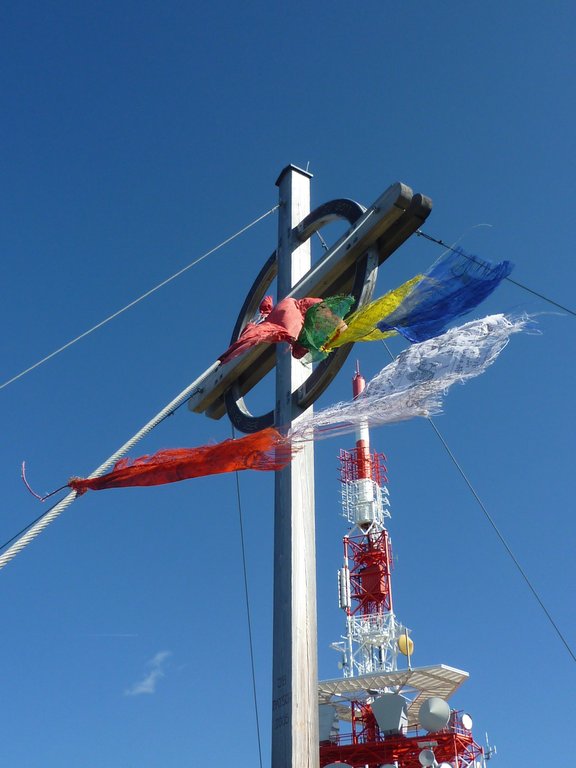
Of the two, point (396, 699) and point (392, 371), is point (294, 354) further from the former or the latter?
point (396, 699)

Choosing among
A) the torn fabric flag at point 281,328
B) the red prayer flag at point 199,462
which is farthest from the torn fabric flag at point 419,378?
the torn fabric flag at point 281,328

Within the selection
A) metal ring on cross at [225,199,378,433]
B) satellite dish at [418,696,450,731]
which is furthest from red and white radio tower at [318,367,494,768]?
metal ring on cross at [225,199,378,433]

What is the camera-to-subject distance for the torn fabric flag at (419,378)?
408 centimetres

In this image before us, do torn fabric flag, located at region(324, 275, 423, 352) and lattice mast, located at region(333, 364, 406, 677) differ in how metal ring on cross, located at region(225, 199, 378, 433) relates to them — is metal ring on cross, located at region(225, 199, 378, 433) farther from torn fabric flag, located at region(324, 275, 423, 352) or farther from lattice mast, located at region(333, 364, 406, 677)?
lattice mast, located at region(333, 364, 406, 677)

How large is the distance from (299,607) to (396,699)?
20.8m

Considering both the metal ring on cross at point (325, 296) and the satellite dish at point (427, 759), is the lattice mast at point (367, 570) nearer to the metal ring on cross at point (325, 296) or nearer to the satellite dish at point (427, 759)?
the satellite dish at point (427, 759)

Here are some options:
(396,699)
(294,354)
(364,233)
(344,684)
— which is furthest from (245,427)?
(344,684)

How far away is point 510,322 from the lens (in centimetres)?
433

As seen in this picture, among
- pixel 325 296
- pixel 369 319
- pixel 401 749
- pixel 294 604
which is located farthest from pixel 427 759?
pixel 369 319

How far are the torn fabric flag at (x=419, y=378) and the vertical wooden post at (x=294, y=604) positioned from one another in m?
0.35

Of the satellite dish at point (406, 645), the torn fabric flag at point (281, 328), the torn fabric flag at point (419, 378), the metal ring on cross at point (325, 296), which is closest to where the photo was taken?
the torn fabric flag at point (419, 378)

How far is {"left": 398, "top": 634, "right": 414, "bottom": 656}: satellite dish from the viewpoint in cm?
2773

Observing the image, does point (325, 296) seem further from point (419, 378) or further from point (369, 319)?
point (419, 378)

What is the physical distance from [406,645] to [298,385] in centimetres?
2503
